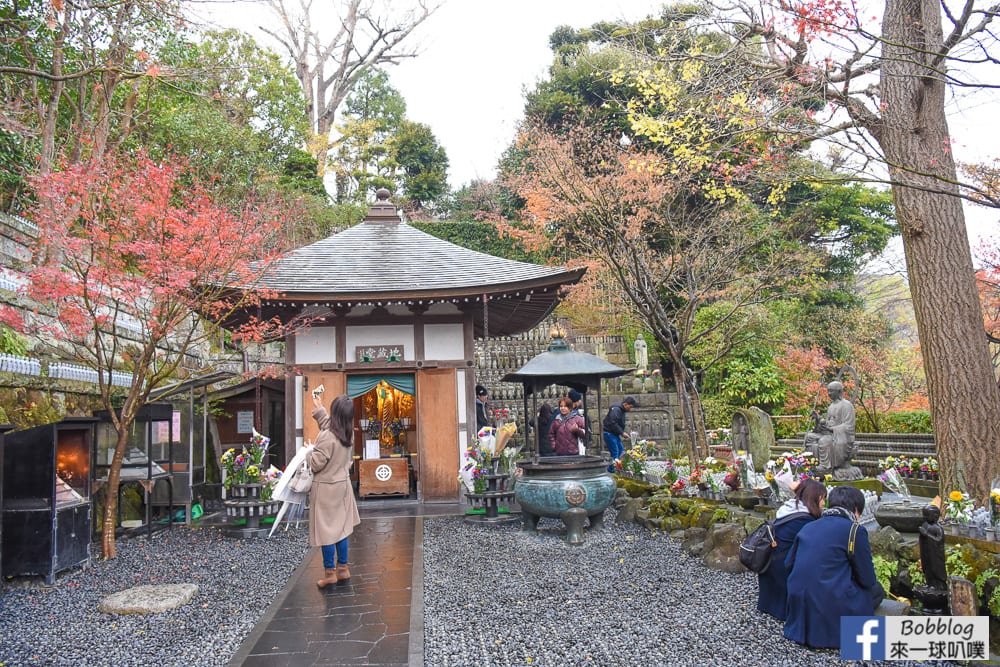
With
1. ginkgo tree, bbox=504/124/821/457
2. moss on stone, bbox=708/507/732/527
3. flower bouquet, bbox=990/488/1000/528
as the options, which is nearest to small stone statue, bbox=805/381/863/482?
moss on stone, bbox=708/507/732/527

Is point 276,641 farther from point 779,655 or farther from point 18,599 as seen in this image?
point 779,655

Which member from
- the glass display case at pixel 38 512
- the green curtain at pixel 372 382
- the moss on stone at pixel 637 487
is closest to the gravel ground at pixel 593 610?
the moss on stone at pixel 637 487

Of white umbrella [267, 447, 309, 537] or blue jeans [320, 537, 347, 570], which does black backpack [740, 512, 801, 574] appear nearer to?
blue jeans [320, 537, 347, 570]

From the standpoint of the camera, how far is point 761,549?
434cm

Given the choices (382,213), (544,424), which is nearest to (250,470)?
(544,424)

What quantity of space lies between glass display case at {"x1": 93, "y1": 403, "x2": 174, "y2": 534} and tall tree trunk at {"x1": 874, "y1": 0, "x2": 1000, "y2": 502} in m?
9.10

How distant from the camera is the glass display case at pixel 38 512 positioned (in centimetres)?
603

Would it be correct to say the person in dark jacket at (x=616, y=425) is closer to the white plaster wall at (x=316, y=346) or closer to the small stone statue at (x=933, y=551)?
the white plaster wall at (x=316, y=346)

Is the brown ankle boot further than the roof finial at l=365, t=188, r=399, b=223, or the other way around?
the roof finial at l=365, t=188, r=399, b=223

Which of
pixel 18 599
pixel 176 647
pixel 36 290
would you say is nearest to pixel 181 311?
pixel 36 290

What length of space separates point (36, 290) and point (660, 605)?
6959 millimetres

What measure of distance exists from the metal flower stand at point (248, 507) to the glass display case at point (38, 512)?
1.94m

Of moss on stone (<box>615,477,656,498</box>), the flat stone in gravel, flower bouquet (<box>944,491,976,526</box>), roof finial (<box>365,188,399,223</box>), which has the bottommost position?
the flat stone in gravel

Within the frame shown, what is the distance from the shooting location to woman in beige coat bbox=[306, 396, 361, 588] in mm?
5625
